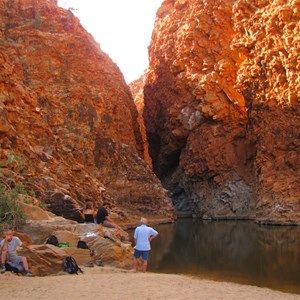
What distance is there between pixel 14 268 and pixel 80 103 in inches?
1313

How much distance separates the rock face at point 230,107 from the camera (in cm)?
4116

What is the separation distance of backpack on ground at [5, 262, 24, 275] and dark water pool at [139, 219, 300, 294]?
5.67 m

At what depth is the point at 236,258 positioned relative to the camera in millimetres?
19094

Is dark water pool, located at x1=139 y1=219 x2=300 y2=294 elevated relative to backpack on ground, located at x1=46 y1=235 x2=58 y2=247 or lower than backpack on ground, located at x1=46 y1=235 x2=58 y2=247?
lower

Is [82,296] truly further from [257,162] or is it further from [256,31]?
[256,31]

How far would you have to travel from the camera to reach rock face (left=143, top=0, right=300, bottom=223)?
1620 inches

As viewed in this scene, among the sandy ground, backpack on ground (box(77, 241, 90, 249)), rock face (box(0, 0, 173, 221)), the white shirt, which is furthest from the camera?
rock face (box(0, 0, 173, 221))

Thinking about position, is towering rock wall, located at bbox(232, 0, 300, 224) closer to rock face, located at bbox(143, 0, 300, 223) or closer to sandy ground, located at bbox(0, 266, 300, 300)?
rock face, located at bbox(143, 0, 300, 223)

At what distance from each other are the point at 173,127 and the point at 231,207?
11.9m

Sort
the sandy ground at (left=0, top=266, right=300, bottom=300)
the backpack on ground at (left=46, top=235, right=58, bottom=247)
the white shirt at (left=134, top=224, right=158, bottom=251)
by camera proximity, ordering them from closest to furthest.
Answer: the sandy ground at (left=0, top=266, right=300, bottom=300)
the white shirt at (left=134, top=224, right=158, bottom=251)
the backpack on ground at (left=46, top=235, right=58, bottom=247)

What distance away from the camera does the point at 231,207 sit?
45406 mm

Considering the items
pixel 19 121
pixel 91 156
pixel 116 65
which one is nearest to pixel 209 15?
pixel 116 65

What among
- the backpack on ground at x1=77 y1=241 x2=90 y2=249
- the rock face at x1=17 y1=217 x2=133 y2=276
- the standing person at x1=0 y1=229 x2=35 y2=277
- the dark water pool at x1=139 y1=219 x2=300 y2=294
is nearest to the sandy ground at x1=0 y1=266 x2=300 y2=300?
the standing person at x1=0 y1=229 x2=35 y2=277

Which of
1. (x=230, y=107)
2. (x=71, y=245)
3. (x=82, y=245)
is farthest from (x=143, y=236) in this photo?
(x=230, y=107)
